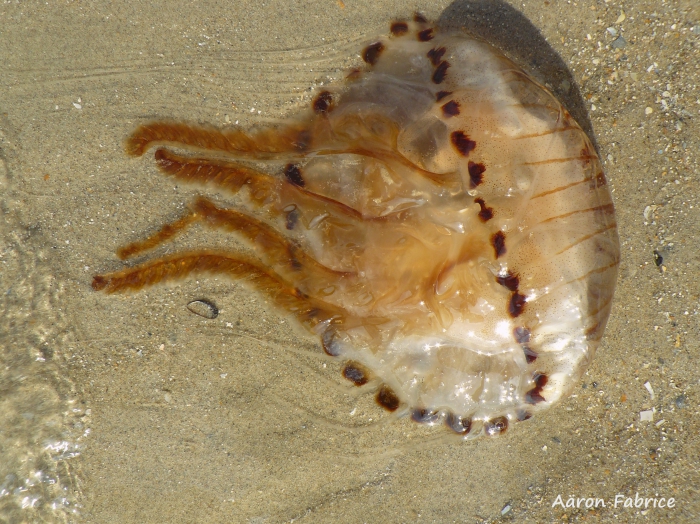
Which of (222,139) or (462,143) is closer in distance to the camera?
(462,143)

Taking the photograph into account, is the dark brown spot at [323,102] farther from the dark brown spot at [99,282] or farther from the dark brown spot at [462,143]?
the dark brown spot at [99,282]

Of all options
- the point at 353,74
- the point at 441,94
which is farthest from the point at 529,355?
the point at 353,74

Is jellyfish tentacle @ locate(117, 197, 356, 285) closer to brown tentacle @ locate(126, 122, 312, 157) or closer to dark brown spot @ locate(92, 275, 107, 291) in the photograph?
dark brown spot @ locate(92, 275, 107, 291)

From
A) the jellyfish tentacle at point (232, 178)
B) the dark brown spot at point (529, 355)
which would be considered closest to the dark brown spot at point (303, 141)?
the jellyfish tentacle at point (232, 178)

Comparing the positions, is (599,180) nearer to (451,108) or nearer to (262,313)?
(451,108)

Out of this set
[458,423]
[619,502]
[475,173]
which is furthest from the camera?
[619,502]

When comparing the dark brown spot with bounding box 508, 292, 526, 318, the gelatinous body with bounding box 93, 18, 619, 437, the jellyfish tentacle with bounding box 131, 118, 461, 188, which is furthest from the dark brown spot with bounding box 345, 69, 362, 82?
the dark brown spot with bounding box 508, 292, 526, 318

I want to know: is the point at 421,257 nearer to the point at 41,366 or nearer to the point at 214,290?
the point at 214,290
